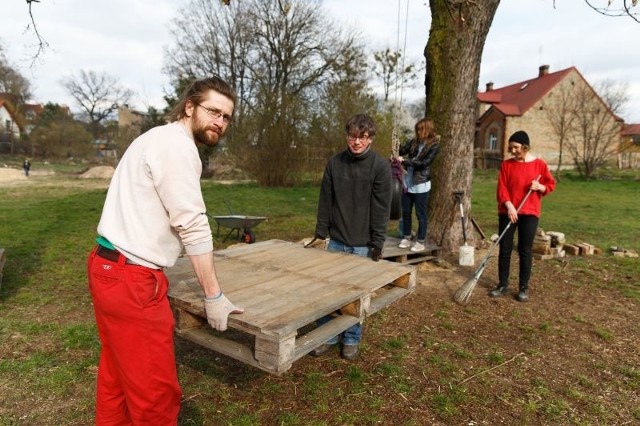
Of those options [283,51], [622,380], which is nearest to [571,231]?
[622,380]

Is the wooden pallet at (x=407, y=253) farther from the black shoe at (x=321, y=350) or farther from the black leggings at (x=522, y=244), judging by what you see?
the black shoe at (x=321, y=350)

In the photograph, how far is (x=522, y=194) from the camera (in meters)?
4.70

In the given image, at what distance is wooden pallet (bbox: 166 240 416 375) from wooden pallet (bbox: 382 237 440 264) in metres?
2.29

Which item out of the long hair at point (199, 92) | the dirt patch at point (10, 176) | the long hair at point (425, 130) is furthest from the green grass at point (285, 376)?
the dirt patch at point (10, 176)

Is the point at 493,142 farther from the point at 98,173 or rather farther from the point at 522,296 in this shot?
the point at 522,296

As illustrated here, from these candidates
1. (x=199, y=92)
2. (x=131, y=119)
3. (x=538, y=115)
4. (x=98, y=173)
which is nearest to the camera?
(x=199, y=92)

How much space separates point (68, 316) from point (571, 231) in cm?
938

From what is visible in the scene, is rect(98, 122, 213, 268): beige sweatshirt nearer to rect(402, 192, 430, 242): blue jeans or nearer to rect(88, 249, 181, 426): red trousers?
rect(88, 249, 181, 426): red trousers

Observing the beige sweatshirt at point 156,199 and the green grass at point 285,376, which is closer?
the beige sweatshirt at point 156,199

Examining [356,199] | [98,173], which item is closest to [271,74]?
[98,173]

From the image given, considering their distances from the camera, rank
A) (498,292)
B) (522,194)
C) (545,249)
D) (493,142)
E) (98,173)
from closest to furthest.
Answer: (522,194), (498,292), (545,249), (98,173), (493,142)

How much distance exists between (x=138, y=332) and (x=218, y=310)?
0.34 metres

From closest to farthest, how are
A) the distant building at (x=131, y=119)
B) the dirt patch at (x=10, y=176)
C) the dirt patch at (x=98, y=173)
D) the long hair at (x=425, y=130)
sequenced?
the long hair at (x=425, y=130)
the dirt patch at (x=10, y=176)
the dirt patch at (x=98, y=173)
the distant building at (x=131, y=119)

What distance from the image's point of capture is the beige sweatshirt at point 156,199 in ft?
5.57
